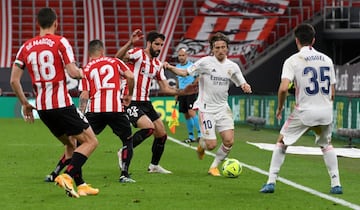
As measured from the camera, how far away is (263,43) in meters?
40.6

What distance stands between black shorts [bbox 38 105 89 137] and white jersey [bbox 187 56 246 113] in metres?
3.31

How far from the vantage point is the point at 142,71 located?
14.3 metres

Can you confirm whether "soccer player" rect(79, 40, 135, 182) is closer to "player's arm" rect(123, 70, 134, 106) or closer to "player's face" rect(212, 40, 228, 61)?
"player's arm" rect(123, 70, 134, 106)

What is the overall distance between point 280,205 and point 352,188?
2.14m

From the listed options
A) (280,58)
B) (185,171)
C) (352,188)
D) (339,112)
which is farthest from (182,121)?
(352,188)

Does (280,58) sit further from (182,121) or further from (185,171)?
(185,171)

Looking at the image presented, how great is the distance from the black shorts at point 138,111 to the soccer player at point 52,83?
10.1 ft

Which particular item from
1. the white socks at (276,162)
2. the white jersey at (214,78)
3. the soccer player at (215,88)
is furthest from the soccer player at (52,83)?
the white jersey at (214,78)

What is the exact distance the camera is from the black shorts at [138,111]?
46.6 ft

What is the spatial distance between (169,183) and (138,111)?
1.71 m

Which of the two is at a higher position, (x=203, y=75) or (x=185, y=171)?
(x=203, y=75)

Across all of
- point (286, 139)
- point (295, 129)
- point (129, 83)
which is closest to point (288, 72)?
point (295, 129)

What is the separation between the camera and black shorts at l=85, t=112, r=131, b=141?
12.9m

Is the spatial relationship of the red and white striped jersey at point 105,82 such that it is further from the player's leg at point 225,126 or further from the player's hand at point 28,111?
the player's hand at point 28,111
